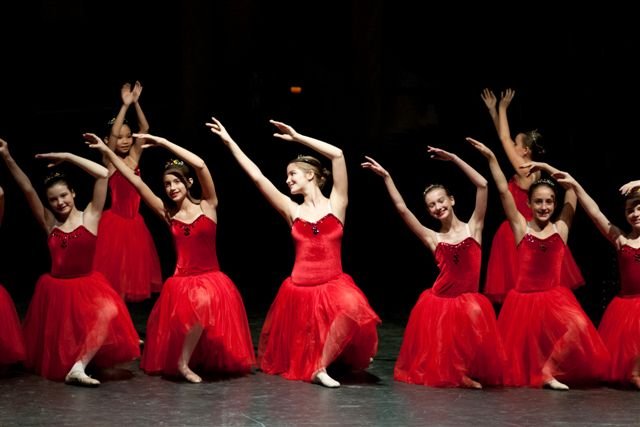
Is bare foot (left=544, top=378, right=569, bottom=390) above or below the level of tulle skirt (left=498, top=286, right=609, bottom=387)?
below

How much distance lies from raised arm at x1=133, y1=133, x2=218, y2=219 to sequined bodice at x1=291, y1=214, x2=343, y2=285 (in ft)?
1.50

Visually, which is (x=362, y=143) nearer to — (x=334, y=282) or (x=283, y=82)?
(x=283, y=82)

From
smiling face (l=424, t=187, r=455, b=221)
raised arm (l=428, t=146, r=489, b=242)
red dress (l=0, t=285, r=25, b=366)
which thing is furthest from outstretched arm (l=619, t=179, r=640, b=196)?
red dress (l=0, t=285, r=25, b=366)

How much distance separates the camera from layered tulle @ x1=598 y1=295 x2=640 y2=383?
4.88 metres

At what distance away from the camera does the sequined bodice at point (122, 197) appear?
6094 millimetres

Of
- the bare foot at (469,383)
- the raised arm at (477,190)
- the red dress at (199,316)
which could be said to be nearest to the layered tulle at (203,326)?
the red dress at (199,316)

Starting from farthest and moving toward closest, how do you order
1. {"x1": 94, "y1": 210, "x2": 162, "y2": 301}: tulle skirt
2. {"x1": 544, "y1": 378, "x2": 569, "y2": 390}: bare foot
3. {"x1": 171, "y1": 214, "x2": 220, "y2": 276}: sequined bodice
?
{"x1": 94, "y1": 210, "x2": 162, "y2": 301}: tulle skirt, {"x1": 171, "y1": 214, "x2": 220, "y2": 276}: sequined bodice, {"x1": 544, "y1": 378, "x2": 569, "y2": 390}: bare foot

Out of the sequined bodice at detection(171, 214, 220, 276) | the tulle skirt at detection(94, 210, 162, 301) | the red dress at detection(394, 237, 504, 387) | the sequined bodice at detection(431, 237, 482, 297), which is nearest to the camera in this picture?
the red dress at detection(394, 237, 504, 387)

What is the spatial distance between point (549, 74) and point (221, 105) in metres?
2.31

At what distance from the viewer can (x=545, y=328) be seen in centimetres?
495

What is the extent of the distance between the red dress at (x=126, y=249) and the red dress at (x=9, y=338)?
3.17 feet

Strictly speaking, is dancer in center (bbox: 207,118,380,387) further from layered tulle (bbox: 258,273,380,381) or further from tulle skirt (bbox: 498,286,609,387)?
tulle skirt (bbox: 498,286,609,387)

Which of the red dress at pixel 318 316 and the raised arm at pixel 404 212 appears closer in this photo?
the red dress at pixel 318 316

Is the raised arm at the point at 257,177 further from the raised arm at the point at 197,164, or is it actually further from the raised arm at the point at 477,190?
the raised arm at the point at 477,190
